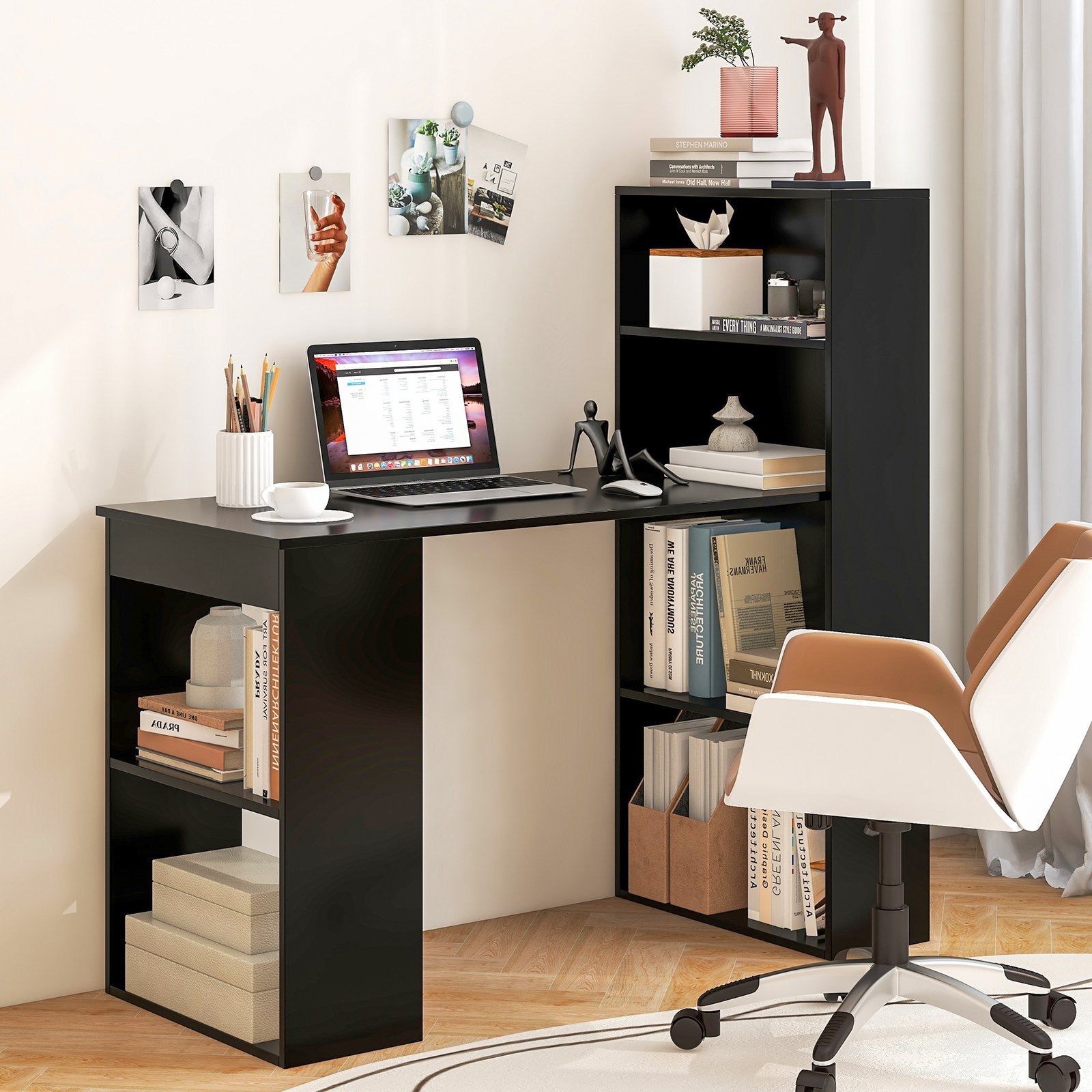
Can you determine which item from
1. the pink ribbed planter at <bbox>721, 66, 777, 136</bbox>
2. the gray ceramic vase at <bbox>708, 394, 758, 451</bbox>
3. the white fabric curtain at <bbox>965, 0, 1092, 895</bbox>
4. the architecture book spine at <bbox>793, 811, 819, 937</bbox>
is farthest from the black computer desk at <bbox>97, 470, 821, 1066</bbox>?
the white fabric curtain at <bbox>965, 0, 1092, 895</bbox>

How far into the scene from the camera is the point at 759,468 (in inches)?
139

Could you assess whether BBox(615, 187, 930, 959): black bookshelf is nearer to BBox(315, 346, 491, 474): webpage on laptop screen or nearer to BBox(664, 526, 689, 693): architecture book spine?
BBox(664, 526, 689, 693): architecture book spine

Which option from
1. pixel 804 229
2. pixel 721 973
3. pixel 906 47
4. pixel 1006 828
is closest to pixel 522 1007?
pixel 721 973

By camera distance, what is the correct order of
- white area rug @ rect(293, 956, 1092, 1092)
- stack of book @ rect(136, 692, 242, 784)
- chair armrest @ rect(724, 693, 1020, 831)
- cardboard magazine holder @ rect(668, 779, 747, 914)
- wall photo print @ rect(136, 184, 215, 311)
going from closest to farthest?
1. chair armrest @ rect(724, 693, 1020, 831)
2. white area rug @ rect(293, 956, 1092, 1092)
3. stack of book @ rect(136, 692, 242, 784)
4. wall photo print @ rect(136, 184, 215, 311)
5. cardboard magazine holder @ rect(668, 779, 747, 914)

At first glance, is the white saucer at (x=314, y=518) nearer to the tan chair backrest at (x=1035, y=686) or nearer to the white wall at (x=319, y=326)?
the white wall at (x=319, y=326)

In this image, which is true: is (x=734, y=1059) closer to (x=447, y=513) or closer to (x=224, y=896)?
(x=224, y=896)

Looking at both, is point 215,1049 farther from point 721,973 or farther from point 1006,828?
point 1006,828

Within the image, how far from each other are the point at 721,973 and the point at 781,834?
0.30m

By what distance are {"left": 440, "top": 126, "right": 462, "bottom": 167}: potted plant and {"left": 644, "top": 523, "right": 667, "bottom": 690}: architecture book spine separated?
31.7 inches

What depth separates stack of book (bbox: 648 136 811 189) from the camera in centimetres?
360

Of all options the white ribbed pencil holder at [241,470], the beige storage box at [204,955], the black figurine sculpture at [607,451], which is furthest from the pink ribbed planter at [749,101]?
the beige storage box at [204,955]

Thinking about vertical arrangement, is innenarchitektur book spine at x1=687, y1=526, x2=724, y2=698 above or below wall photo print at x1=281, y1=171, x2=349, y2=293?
below

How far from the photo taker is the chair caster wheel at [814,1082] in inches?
110

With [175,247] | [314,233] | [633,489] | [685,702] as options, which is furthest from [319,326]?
[685,702]
